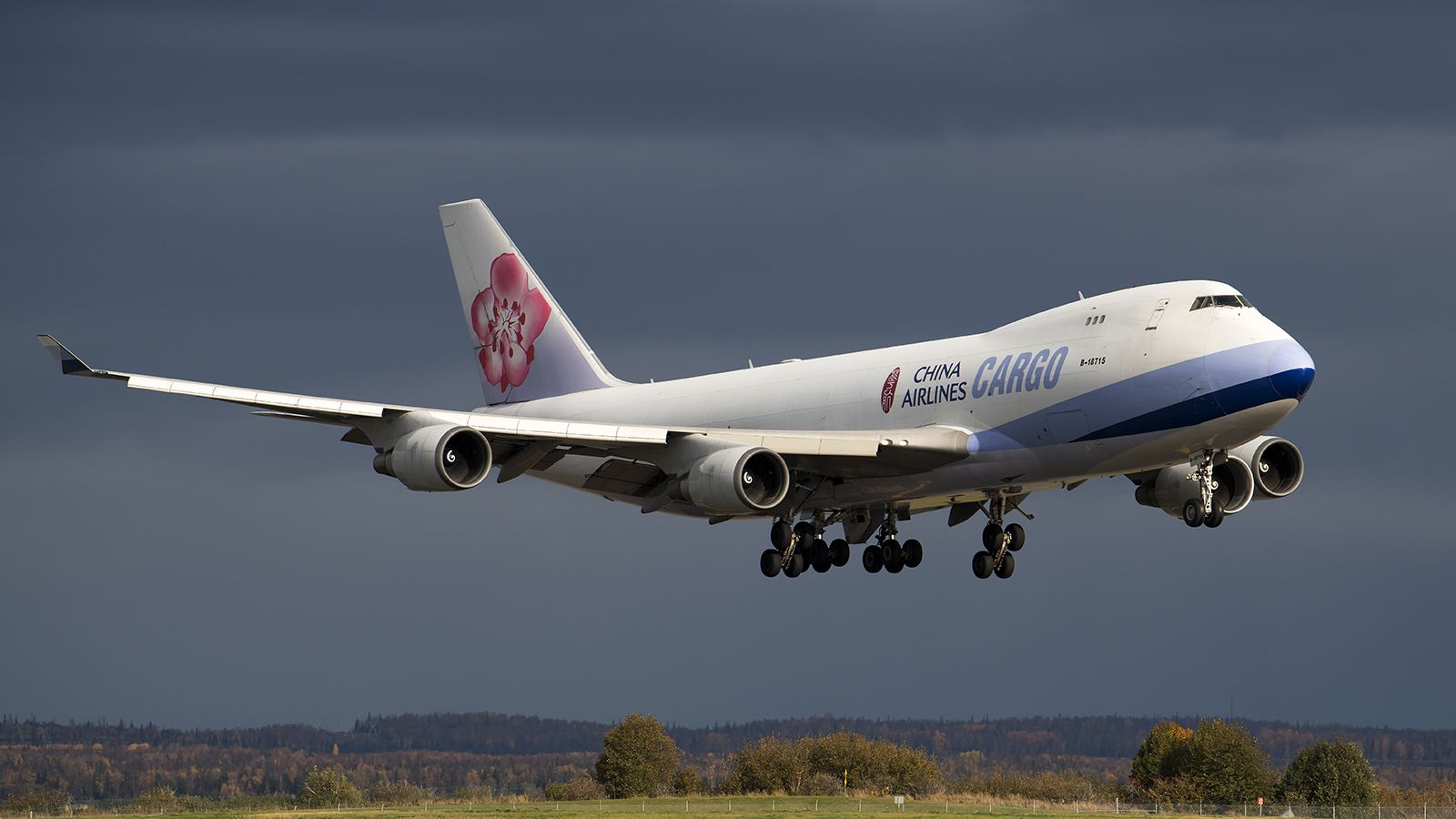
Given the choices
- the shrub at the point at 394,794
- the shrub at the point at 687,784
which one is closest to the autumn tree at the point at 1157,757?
the shrub at the point at 687,784

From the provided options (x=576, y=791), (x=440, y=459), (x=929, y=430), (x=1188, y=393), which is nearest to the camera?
(x=1188, y=393)

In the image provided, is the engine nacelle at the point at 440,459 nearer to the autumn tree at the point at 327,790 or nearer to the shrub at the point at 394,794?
the autumn tree at the point at 327,790

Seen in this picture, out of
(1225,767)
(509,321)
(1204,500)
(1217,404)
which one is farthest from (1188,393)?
(1225,767)

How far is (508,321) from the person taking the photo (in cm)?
Result: 8138

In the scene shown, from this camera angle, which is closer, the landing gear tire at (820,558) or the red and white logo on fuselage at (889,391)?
the red and white logo on fuselage at (889,391)

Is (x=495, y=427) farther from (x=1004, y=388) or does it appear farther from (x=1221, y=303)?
(x=1221, y=303)

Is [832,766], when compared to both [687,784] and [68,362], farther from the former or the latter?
[68,362]

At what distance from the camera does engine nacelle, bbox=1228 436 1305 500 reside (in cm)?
6250

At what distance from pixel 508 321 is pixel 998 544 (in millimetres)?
26442

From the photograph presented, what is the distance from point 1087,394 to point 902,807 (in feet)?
151

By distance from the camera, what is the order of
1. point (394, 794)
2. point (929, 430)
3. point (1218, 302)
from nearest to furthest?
point (1218, 302), point (929, 430), point (394, 794)

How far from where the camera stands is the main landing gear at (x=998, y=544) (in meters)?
64.8

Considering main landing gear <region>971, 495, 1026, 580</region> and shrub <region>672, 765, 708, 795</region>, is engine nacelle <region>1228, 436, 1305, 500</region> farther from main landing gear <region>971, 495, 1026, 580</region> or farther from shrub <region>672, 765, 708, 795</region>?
shrub <region>672, 765, 708, 795</region>

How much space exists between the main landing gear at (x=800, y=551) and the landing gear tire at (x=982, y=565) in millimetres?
4835
